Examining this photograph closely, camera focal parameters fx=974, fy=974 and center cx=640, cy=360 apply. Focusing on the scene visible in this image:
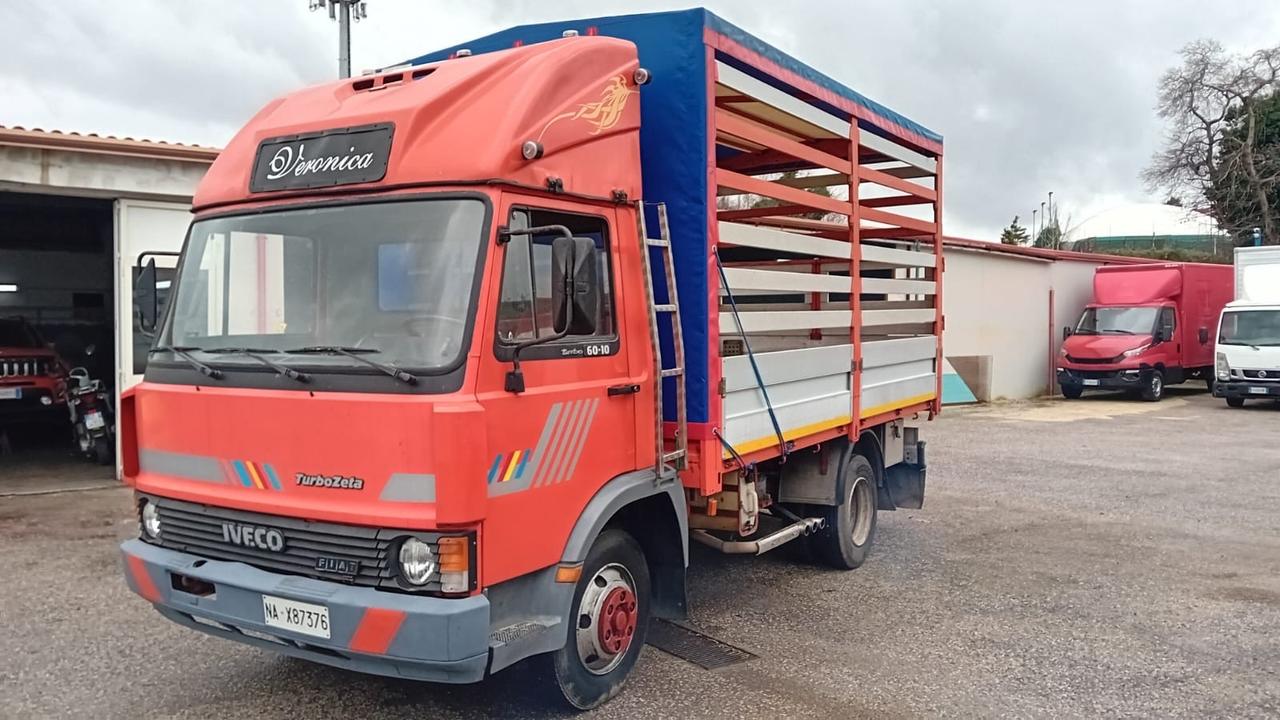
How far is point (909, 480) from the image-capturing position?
25.1 ft

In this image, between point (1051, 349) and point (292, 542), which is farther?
point (1051, 349)

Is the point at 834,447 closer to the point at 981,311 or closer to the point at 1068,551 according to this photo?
the point at 1068,551

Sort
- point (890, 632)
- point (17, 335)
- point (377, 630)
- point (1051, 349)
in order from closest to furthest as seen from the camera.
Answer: point (377, 630) → point (890, 632) → point (17, 335) → point (1051, 349)

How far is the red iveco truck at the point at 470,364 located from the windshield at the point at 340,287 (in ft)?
0.04

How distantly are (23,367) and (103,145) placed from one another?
391 cm

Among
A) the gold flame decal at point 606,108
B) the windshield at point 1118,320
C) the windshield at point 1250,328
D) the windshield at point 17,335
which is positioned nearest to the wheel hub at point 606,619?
the gold flame decal at point 606,108

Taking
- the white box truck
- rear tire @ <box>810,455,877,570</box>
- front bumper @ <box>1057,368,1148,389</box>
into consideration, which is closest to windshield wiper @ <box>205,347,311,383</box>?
rear tire @ <box>810,455,877,570</box>

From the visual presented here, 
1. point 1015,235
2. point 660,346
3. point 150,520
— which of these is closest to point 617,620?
point 660,346

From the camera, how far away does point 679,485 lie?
15.3 ft

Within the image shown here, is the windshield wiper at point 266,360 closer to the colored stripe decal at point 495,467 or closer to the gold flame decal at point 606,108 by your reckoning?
the colored stripe decal at point 495,467

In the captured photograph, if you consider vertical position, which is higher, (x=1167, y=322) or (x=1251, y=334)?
(x=1167, y=322)

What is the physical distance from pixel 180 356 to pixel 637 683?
8.33ft

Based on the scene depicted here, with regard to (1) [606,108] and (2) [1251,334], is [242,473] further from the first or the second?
(2) [1251,334]

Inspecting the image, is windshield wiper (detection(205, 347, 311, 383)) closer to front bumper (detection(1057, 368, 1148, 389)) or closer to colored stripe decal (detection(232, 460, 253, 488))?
colored stripe decal (detection(232, 460, 253, 488))
